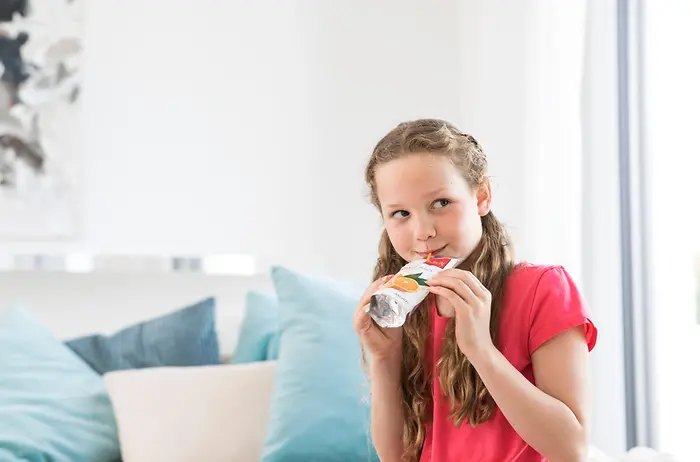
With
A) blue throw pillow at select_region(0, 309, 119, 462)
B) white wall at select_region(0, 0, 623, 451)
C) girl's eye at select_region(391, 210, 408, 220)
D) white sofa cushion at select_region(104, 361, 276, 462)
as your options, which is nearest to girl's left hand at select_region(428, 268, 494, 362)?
girl's eye at select_region(391, 210, 408, 220)

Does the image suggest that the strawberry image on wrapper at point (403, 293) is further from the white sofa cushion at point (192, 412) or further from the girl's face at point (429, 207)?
the white sofa cushion at point (192, 412)

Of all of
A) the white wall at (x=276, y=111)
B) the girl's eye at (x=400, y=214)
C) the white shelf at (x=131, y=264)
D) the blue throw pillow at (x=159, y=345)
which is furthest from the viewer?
the white wall at (x=276, y=111)

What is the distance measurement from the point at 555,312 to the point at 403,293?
0.70ft

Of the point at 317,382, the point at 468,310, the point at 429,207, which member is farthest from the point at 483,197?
the point at 317,382

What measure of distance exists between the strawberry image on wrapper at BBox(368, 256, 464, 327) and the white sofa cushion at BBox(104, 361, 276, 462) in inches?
31.3

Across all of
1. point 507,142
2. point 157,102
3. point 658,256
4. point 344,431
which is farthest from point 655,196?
point 157,102

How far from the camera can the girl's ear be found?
1189mm

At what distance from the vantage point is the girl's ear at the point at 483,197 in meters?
1.19

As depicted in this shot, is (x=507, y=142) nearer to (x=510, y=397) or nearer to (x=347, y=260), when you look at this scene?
(x=347, y=260)

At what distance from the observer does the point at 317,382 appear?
1.76m

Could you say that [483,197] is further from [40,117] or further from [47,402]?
[40,117]

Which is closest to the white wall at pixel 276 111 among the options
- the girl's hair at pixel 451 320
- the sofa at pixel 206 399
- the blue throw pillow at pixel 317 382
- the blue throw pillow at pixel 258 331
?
the blue throw pillow at pixel 258 331

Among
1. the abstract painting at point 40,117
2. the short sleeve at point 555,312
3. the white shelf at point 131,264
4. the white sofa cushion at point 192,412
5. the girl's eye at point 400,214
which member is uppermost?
the abstract painting at point 40,117

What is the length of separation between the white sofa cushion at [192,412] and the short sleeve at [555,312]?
85 cm
